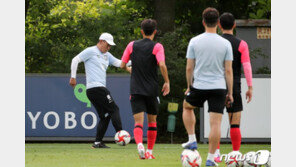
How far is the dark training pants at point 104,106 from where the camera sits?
13.9m

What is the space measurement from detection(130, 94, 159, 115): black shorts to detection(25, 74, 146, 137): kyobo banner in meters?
5.45

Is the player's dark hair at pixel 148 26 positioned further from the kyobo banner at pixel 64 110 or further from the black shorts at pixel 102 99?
the kyobo banner at pixel 64 110

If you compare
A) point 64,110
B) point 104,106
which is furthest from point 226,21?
point 64,110

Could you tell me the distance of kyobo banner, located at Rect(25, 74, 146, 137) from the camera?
54.5 ft

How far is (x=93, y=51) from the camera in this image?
13.9 m

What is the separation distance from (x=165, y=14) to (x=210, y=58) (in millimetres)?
11896

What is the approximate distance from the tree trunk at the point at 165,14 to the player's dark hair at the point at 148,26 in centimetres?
968

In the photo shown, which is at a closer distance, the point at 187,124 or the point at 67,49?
the point at 187,124

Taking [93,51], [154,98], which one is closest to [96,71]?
[93,51]

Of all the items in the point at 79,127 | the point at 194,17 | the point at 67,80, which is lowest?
the point at 79,127

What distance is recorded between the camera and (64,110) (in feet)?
54.7

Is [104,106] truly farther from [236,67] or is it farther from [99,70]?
[236,67]

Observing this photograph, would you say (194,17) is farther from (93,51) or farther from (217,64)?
(217,64)

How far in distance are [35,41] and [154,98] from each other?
10.2m
